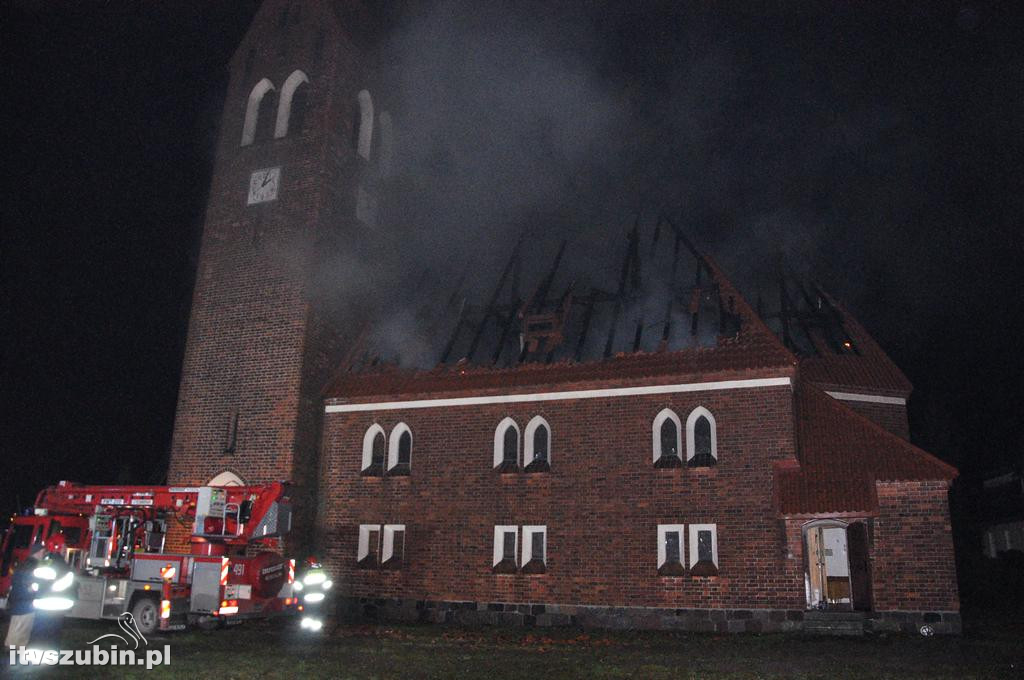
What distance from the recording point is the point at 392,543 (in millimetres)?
19484

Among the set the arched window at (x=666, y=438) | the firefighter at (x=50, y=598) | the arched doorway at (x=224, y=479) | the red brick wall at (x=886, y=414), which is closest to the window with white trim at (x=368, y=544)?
the arched doorway at (x=224, y=479)

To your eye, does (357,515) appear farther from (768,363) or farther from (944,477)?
(944,477)

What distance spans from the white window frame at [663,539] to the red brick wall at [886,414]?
7.64m

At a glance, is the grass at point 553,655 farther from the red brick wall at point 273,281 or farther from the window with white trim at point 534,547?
the red brick wall at point 273,281

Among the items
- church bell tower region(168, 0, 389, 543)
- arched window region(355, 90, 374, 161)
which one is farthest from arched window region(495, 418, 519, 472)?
arched window region(355, 90, 374, 161)

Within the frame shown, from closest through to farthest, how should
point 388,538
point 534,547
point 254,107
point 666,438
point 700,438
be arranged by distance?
point 700,438
point 666,438
point 534,547
point 388,538
point 254,107

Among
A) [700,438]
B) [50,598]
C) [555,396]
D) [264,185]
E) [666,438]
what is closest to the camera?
[50,598]

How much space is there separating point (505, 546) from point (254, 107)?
14.9m

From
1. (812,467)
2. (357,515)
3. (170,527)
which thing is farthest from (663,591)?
(170,527)

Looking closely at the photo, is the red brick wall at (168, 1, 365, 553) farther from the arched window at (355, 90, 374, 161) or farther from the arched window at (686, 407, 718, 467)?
the arched window at (686, 407, 718, 467)

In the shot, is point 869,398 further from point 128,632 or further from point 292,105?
point 128,632

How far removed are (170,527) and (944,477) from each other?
17266 mm

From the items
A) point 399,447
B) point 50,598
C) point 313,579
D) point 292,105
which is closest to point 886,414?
point 399,447

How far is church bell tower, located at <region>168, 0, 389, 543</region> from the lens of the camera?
68.1 ft
